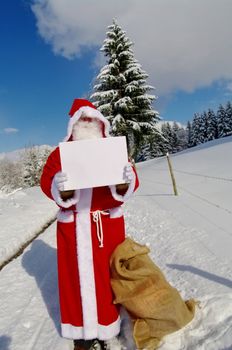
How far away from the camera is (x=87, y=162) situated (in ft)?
8.25

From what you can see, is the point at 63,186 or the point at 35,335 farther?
the point at 35,335

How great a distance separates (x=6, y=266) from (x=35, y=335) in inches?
89.4

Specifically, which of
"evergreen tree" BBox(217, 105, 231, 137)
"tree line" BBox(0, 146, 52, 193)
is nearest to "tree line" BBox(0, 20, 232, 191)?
"tree line" BBox(0, 146, 52, 193)

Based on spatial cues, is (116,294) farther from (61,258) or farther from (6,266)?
(6,266)

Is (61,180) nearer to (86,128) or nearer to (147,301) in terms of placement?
(86,128)

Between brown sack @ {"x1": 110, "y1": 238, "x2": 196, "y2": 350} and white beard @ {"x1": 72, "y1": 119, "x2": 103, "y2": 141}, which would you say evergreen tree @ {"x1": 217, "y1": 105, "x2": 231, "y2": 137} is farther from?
brown sack @ {"x1": 110, "y1": 238, "x2": 196, "y2": 350}

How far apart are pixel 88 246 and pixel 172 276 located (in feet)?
4.95

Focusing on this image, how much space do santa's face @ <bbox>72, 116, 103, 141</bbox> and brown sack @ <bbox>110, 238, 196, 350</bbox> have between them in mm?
1014

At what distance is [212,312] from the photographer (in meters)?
2.88

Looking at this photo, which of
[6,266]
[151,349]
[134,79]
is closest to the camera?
[151,349]

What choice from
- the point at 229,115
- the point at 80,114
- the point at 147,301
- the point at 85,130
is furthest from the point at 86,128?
the point at 229,115

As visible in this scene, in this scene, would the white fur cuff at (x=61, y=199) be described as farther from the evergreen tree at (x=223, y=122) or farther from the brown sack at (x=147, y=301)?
the evergreen tree at (x=223, y=122)

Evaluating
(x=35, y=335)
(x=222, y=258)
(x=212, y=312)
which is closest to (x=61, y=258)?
(x=35, y=335)

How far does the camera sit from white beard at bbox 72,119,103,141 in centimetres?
288
